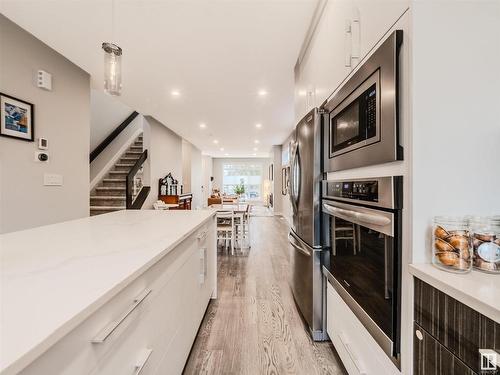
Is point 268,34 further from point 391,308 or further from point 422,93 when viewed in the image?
point 391,308

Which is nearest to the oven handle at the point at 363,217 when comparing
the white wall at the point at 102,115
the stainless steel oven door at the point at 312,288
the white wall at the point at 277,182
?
the stainless steel oven door at the point at 312,288

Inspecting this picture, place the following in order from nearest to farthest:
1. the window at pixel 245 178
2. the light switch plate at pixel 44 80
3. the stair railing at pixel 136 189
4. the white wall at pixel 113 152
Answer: the light switch plate at pixel 44 80 → the stair railing at pixel 136 189 → the white wall at pixel 113 152 → the window at pixel 245 178

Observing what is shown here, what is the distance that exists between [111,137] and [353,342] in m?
6.40

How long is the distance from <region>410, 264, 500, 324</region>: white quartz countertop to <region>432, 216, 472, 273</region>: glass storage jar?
0.03 m

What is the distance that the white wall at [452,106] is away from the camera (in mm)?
842

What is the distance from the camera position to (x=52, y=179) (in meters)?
2.62

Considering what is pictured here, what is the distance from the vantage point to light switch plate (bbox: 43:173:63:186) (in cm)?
254

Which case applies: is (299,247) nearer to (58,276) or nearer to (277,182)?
(58,276)

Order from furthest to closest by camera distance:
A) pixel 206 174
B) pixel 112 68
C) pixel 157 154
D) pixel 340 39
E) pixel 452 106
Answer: pixel 206 174 → pixel 157 154 → pixel 112 68 → pixel 340 39 → pixel 452 106

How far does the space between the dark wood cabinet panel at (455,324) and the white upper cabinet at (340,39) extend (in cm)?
98

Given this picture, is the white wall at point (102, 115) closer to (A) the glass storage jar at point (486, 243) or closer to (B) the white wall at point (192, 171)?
(B) the white wall at point (192, 171)

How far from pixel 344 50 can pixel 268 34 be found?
3.75 ft

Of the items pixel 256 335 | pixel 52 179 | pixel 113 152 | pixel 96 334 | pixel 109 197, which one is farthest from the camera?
pixel 113 152

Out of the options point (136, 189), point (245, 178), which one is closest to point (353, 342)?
point (136, 189)
